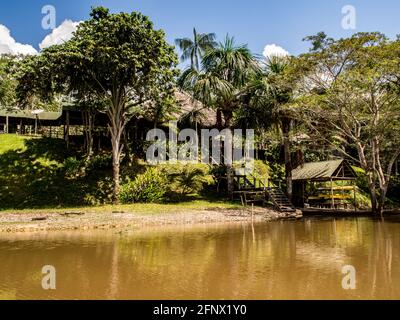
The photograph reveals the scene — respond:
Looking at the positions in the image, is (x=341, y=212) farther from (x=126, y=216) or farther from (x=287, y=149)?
(x=126, y=216)

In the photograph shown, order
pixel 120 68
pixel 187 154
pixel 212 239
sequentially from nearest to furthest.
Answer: pixel 212 239
pixel 120 68
pixel 187 154

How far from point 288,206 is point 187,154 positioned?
10.2 m

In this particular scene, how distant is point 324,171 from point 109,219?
1515 centimetres

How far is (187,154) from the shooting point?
31.2 metres

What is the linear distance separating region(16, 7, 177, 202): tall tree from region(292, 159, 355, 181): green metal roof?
11.5 m

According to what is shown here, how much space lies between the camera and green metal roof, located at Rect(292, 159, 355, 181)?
25266mm

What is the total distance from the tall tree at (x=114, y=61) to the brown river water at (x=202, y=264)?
1021 cm

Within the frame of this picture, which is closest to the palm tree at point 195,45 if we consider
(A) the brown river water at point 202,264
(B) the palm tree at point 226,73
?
(B) the palm tree at point 226,73

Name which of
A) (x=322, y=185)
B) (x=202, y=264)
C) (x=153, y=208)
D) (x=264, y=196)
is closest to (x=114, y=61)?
(x=153, y=208)

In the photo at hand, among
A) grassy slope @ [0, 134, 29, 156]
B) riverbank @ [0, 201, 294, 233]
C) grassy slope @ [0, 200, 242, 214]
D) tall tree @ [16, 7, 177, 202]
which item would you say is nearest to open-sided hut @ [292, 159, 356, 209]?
riverbank @ [0, 201, 294, 233]

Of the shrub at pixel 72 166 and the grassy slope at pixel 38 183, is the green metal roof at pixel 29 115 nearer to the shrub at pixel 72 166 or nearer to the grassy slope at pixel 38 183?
the grassy slope at pixel 38 183

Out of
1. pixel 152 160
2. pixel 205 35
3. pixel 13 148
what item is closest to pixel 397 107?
pixel 152 160

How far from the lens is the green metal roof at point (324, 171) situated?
2527 centimetres

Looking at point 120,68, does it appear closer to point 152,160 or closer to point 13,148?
point 152,160
